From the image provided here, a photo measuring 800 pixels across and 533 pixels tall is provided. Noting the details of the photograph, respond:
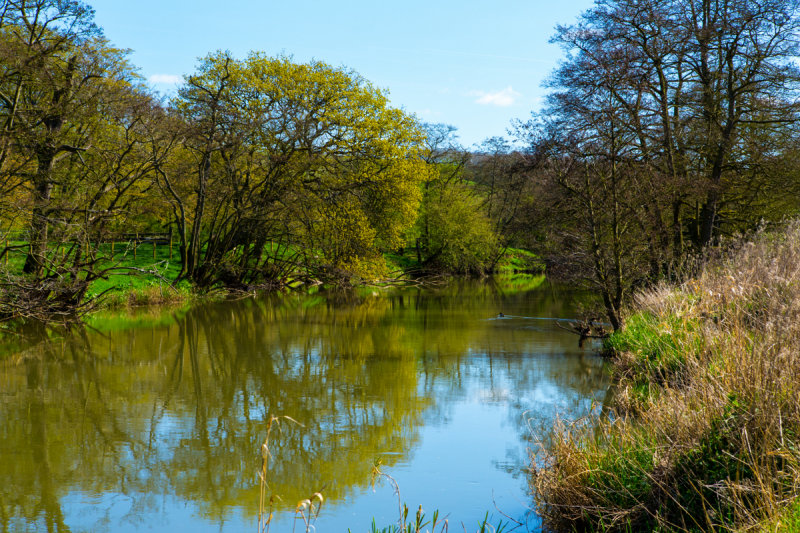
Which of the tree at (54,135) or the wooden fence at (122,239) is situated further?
the wooden fence at (122,239)

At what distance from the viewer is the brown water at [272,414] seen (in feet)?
19.2

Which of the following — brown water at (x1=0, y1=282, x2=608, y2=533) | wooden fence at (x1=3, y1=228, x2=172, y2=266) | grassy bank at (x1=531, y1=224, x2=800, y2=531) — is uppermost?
wooden fence at (x1=3, y1=228, x2=172, y2=266)

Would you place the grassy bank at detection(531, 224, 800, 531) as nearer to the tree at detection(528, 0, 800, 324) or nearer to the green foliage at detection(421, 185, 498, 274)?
the tree at detection(528, 0, 800, 324)

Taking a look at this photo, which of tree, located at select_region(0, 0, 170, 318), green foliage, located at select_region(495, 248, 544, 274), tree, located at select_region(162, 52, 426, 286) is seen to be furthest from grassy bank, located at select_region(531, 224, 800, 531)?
green foliage, located at select_region(495, 248, 544, 274)

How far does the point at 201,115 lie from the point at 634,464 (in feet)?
72.5

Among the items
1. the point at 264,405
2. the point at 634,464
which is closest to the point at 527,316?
the point at 264,405

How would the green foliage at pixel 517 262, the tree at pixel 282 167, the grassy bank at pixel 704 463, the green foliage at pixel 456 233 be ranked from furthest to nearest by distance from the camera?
the green foliage at pixel 517 262 < the green foliage at pixel 456 233 < the tree at pixel 282 167 < the grassy bank at pixel 704 463

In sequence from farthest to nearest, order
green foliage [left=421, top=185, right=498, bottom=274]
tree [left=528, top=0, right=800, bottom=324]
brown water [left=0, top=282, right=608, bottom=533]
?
green foliage [left=421, top=185, right=498, bottom=274] < tree [left=528, top=0, right=800, bottom=324] < brown water [left=0, top=282, right=608, bottom=533]

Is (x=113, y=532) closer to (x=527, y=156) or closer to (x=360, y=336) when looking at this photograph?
(x=360, y=336)

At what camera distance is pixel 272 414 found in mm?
7320

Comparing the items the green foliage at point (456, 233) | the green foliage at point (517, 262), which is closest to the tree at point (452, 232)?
the green foliage at point (456, 233)

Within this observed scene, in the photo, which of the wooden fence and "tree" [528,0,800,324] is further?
the wooden fence

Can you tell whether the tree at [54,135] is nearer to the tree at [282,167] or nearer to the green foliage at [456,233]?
the tree at [282,167]

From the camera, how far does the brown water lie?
230 inches
